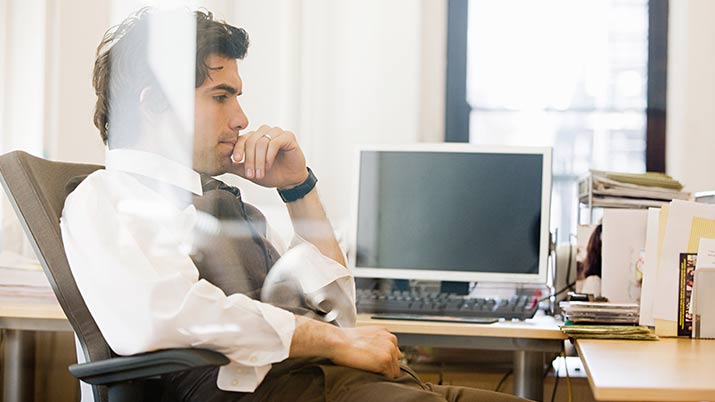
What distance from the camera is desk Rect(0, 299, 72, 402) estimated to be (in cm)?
177

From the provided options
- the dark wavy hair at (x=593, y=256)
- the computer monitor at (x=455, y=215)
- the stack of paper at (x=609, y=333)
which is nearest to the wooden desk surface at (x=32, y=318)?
the computer monitor at (x=455, y=215)

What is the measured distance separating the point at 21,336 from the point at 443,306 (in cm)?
92

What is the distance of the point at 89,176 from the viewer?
1400 millimetres

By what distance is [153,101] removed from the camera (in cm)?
146

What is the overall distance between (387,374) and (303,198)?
0.41 meters

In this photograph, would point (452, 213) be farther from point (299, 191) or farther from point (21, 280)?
point (21, 280)

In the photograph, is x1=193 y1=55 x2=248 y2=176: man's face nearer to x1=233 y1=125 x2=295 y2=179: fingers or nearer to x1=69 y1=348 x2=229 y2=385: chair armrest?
x1=233 y1=125 x2=295 y2=179: fingers

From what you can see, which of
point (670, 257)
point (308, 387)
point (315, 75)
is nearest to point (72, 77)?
point (315, 75)

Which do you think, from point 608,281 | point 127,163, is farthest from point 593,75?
point 127,163

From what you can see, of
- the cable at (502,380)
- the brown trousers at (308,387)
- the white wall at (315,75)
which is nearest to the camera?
the brown trousers at (308,387)

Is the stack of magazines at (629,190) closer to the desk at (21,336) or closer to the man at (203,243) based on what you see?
the man at (203,243)

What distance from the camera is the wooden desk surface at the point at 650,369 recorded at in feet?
3.41

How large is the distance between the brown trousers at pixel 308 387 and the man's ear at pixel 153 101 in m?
0.44

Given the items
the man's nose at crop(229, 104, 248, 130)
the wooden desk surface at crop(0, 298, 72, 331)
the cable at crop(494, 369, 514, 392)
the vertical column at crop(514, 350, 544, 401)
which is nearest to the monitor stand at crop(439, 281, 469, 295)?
the vertical column at crop(514, 350, 544, 401)
